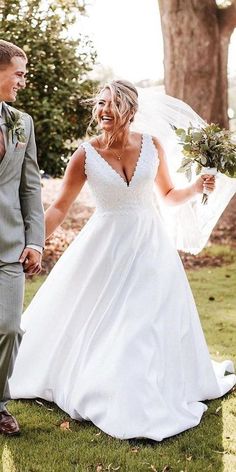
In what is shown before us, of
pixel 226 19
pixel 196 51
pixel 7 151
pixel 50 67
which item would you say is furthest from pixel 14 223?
pixel 226 19

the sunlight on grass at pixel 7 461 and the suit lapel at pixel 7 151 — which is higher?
the suit lapel at pixel 7 151

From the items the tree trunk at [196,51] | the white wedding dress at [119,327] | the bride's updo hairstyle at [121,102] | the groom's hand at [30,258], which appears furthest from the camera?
the tree trunk at [196,51]

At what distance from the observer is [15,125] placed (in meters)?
4.33

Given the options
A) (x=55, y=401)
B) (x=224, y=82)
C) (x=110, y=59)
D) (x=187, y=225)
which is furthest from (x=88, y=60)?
(x=110, y=59)

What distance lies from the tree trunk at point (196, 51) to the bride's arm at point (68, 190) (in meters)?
7.47

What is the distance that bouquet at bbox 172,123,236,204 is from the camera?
5.29 m

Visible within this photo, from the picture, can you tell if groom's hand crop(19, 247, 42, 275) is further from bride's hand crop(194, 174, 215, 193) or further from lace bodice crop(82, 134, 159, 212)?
bride's hand crop(194, 174, 215, 193)

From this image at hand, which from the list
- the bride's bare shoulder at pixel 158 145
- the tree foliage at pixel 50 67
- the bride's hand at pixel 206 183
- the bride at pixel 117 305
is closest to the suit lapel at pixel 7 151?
the bride at pixel 117 305

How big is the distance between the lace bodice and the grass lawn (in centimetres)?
144

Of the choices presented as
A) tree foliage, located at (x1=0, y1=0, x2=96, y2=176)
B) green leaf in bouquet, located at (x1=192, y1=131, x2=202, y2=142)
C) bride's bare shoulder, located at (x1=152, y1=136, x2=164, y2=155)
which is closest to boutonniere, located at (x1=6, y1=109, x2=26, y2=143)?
bride's bare shoulder, located at (x1=152, y1=136, x2=164, y2=155)

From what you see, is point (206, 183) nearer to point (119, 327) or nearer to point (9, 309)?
point (119, 327)

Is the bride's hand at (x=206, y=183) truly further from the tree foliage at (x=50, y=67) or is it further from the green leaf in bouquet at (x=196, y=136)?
the tree foliage at (x=50, y=67)

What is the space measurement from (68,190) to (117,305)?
869mm

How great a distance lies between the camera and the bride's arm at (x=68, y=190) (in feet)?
17.2
